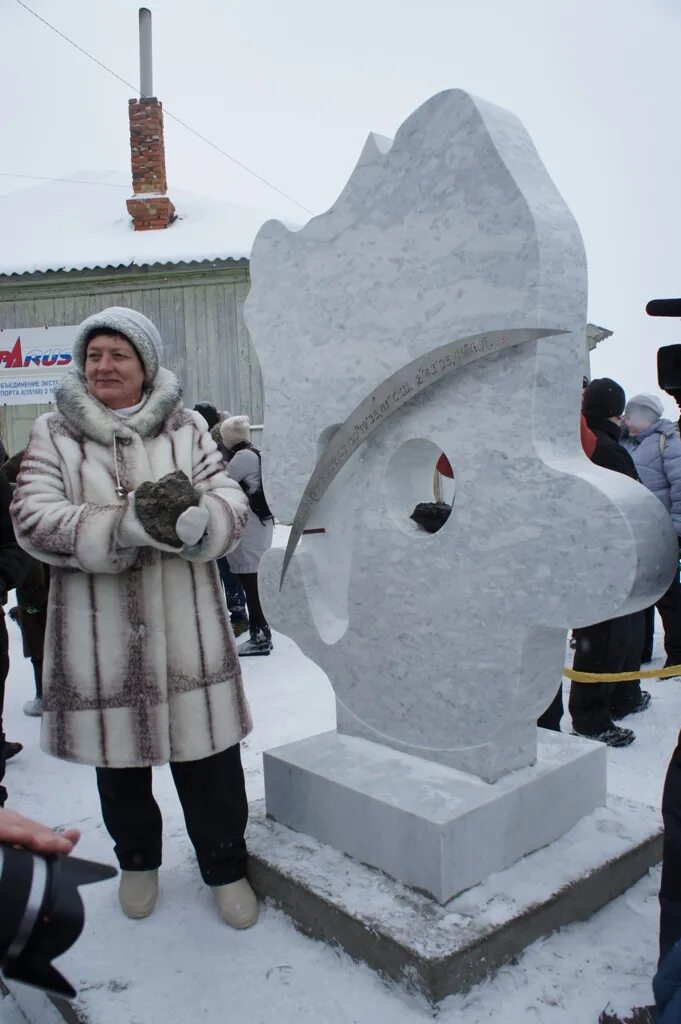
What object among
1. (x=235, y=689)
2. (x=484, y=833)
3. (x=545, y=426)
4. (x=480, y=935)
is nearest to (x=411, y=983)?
(x=480, y=935)

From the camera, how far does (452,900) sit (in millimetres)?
2166

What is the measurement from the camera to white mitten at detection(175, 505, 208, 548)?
213cm

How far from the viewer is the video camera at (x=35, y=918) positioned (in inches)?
37.6

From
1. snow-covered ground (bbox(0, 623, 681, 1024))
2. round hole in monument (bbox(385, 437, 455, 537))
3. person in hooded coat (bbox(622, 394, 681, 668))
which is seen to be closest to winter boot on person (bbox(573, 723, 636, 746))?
person in hooded coat (bbox(622, 394, 681, 668))

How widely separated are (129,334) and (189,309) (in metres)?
7.85

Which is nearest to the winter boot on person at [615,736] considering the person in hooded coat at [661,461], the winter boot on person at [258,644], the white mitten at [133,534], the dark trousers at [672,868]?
the person in hooded coat at [661,461]

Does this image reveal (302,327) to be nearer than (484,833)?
No

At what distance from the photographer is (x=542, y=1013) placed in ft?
6.38

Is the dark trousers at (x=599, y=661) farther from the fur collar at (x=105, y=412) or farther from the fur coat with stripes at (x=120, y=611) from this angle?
the fur collar at (x=105, y=412)

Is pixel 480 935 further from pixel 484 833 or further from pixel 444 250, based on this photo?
pixel 444 250

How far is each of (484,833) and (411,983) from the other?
1.39 feet

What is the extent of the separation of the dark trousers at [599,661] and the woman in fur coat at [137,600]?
2057 mm

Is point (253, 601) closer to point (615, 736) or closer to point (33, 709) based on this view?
point (33, 709)

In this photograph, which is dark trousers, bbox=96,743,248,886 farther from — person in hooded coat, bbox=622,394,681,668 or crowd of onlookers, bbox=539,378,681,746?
person in hooded coat, bbox=622,394,681,668
